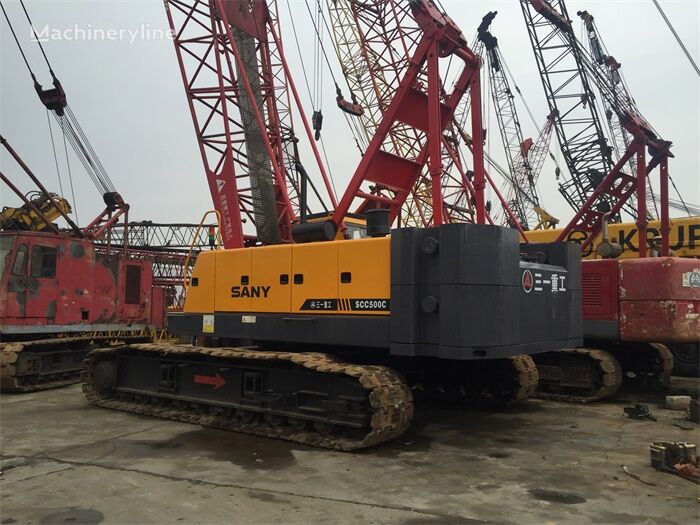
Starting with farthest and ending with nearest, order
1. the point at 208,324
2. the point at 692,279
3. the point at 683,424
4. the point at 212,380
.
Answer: the point at 692,279, the point at 208,324, the point at 212,380, the point at 683,424

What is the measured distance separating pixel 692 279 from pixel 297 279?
732cm

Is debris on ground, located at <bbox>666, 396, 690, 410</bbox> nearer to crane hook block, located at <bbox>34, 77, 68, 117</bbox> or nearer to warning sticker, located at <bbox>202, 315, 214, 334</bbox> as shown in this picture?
warning sticker, located at <bbox>202, 315, 214, 334</bbox>

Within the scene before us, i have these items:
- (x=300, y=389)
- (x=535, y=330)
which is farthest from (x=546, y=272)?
(x=300, y=389)

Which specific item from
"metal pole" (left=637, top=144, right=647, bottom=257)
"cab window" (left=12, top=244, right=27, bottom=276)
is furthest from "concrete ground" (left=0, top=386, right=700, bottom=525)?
"metal pole" (left=637, top=144, right=647, bottom=257)

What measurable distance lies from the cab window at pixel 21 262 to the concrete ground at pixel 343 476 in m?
3.52

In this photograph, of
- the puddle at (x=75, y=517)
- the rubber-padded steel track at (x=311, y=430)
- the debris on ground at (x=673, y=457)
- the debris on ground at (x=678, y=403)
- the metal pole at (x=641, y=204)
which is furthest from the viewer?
the metal pole at (x=641, y=204)

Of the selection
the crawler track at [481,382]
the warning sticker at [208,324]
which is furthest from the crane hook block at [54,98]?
the crawler track at [481,382]

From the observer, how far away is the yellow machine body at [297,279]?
699cm

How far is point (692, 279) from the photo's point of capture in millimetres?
10133

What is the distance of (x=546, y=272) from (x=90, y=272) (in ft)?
31.9

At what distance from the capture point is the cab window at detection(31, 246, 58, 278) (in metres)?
11.4

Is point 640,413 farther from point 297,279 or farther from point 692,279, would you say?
point 297,279

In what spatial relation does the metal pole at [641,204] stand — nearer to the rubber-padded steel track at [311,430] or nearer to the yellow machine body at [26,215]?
the rubber-padded steel track at [311,430]

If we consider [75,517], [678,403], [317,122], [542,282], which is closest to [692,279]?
[678,403]
